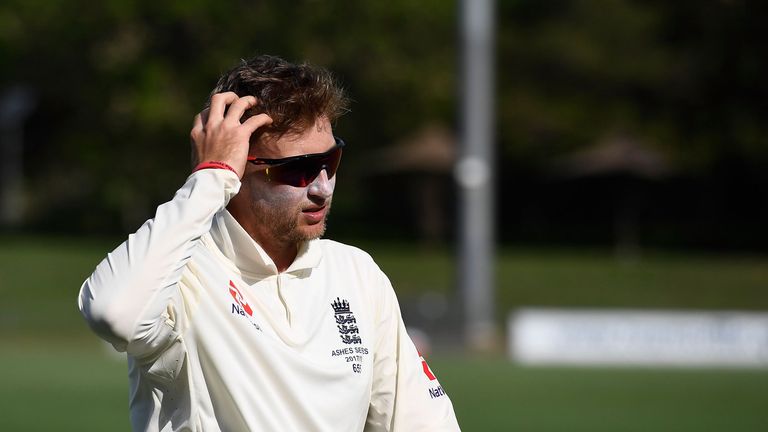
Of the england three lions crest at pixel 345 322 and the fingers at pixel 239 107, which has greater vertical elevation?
the fingers at pixel 239 107

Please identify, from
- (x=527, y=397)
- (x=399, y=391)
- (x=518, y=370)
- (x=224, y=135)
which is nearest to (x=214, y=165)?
(x=224, y=135)

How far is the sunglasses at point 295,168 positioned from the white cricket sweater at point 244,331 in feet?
0.51

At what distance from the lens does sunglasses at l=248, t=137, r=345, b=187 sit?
312 cm

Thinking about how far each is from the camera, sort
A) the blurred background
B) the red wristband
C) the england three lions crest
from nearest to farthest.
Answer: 1. the red wristband
2. the england three lions crest
3. the blurred background

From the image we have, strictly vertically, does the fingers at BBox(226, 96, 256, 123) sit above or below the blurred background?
below

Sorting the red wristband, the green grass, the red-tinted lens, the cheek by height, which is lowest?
the green grass

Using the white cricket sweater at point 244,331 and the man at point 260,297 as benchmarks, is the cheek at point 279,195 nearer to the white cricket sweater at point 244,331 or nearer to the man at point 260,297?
the man at point 260,297

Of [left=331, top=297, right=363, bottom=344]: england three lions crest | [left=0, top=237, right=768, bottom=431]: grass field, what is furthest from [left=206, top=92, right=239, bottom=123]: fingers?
[left=0, top=237, right=768, bottom=431]: grass field

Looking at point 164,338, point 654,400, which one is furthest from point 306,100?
point 654,400

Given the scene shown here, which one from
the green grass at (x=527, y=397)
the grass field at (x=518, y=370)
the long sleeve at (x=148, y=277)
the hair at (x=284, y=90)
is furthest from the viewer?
the grass field at (x=518, y=370)

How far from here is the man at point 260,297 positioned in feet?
9.12

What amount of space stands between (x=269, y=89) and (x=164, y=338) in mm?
643

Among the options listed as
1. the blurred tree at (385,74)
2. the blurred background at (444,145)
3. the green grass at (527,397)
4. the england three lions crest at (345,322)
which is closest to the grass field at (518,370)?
the green grass at (527,397)

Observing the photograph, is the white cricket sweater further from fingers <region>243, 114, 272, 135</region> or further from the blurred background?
the blurred background
